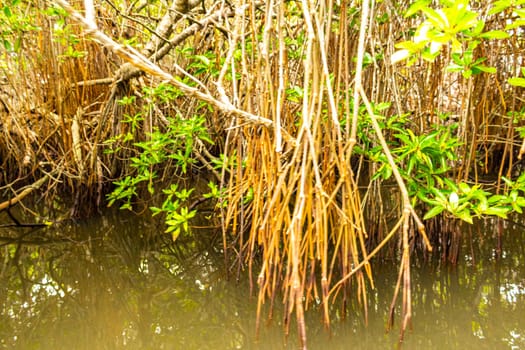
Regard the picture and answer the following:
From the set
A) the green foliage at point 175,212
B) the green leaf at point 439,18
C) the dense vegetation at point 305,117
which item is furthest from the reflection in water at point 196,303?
the green leaf at point 439,18

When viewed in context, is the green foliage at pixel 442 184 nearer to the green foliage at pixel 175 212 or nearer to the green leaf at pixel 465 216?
the green leaf at pixel 465 216

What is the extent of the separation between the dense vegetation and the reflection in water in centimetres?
12

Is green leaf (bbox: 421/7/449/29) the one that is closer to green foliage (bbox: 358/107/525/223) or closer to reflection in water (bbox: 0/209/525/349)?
green foliage (bbox: 358/107/525/223)

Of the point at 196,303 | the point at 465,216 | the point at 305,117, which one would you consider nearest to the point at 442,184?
the point at 465,216

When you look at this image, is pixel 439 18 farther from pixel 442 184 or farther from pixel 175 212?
pixel 175 212

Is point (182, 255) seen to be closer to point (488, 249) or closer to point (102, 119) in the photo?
point (102, 119)

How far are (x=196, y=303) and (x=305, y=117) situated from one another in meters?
0.96

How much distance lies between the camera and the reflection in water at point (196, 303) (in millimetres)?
1296

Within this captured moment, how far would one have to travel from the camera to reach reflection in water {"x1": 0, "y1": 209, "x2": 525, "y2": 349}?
4.25 feet

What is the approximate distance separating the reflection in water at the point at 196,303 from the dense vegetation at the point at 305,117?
0.40ft

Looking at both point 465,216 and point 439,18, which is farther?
point 465,216

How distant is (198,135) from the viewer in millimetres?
1940

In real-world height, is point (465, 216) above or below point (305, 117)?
below

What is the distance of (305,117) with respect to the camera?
0.92 meters
